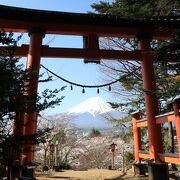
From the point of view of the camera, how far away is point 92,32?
796 cm

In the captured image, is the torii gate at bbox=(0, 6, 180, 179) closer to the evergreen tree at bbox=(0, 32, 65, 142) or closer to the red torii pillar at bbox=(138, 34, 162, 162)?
the red torii pillar at bbox=(138, 34, 162, 162)

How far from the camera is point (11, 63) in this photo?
3844 millimetres

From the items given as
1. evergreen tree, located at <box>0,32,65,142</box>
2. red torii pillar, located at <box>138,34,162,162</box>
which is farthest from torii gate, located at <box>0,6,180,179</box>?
evergreen tree, located at <box>0,32,65,142</box>

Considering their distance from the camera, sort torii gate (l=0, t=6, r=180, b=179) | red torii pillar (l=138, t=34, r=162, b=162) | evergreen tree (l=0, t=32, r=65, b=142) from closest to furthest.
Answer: evergreen tree (l=0, t=32, r=65, b=142) → red torii pillar (l=138, t=34, r=162, b=162) → torii gate (l=0, t=6, r=180, b=179)

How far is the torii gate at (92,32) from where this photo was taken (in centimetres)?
721

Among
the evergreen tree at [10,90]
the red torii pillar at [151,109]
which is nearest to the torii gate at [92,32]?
the red torii pillar at [151,109]

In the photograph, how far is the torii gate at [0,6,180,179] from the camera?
721 cm

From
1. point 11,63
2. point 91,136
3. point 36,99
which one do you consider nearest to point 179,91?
point 36,99

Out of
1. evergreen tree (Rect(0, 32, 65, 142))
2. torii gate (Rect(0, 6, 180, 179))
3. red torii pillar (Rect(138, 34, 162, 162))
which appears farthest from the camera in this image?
torii gate (Rect(0, 6, 180, 179))

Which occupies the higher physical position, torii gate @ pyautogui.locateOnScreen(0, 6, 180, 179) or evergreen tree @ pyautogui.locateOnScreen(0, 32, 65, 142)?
torii gate @ pyautogui.locateOnScreen(0, 6, 180, 179)

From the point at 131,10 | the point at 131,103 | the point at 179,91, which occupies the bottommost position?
the point at 179,91

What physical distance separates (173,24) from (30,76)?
199 inches

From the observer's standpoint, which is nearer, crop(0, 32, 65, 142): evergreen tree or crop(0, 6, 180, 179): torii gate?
crop(0, 32, 65, 142): evergreen tree

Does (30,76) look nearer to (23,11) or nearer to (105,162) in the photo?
(23,11)
